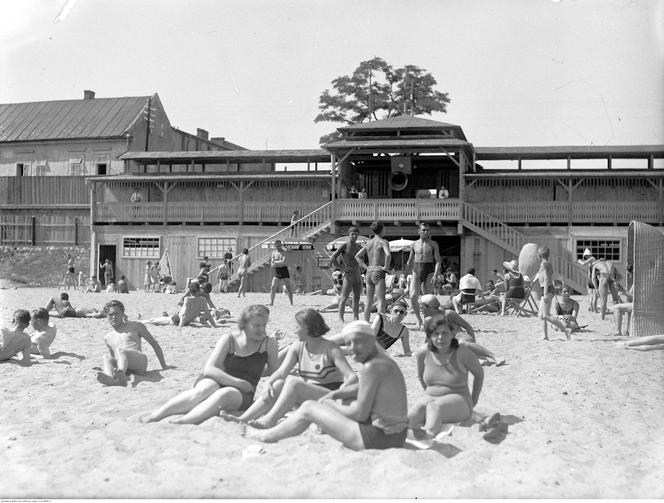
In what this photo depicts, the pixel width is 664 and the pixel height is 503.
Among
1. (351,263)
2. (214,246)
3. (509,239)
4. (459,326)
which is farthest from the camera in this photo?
(214,246)

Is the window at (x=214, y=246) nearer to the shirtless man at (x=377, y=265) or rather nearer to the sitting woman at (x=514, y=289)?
the sitting woman at (x=514, y=289)

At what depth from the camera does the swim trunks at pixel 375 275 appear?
11.5 metres

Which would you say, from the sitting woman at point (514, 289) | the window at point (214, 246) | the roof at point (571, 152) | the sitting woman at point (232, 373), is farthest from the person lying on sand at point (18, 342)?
the roof at point (571, 152)

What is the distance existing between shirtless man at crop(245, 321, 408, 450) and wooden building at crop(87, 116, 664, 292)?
57.2 feet

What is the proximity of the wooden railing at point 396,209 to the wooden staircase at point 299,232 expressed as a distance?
440mm

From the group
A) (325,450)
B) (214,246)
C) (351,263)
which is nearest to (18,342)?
(351,263)

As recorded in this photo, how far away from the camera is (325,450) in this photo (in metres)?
5.65

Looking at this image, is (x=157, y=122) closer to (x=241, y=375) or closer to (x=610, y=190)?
(x=610, y=190)

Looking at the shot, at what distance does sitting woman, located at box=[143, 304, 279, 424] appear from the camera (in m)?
6.48

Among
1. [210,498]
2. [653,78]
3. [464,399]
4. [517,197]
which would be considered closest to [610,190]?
[517,197]

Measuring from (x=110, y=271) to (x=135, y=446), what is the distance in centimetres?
2233

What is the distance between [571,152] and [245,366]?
70.1ft

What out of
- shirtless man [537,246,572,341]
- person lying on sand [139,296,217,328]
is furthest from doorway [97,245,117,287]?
shirtless man [537,246,572,341]

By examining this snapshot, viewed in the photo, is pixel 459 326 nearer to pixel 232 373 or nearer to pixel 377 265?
pixel 232 373
